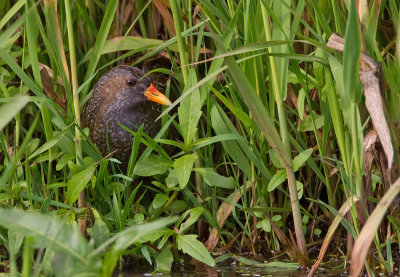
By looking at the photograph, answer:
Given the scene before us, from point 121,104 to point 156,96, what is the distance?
247 mm

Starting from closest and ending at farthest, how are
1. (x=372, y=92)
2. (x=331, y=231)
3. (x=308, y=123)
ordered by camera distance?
(x=372, y=92) → (x=331, y=231) → (x=308, y=123)

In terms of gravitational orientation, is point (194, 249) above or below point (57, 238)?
below

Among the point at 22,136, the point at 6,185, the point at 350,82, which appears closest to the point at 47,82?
the point at 22,136

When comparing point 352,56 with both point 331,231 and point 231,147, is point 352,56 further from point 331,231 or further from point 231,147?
point 231,147

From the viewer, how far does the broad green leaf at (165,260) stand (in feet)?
9.43

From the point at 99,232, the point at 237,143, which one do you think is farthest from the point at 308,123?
the point at 99,232

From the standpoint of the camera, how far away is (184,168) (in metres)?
2.81

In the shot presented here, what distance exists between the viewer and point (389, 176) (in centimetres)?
254

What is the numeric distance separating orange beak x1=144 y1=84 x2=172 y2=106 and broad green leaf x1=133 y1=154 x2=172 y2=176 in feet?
1.81

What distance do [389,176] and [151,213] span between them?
1.08 meters

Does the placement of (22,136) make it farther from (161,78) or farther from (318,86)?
(318,86)

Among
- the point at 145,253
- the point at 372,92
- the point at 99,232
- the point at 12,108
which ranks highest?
the point at 12,108

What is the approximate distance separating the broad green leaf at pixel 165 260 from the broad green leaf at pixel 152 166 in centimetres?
32

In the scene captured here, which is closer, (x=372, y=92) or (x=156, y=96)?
(x=372, y=92)
